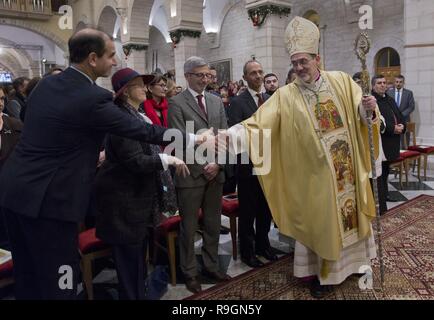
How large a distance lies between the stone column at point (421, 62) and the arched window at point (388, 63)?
10.6 ft

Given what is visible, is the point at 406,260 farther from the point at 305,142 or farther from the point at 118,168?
the point at 118,168

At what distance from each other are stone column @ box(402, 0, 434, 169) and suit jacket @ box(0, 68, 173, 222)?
6.23m

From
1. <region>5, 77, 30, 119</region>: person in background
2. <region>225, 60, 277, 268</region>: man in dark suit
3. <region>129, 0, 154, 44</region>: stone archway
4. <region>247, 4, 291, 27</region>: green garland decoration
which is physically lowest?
<region>225, 60, 277, 268</region>: man in dark suit

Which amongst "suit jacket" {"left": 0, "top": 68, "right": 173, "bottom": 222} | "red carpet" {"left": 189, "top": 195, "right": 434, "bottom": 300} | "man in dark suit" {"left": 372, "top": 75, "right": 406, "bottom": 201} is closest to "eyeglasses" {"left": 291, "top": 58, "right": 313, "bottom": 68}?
"suit jacket" {"left": 0, "top": 68, "right": 173, "bottom": 222}

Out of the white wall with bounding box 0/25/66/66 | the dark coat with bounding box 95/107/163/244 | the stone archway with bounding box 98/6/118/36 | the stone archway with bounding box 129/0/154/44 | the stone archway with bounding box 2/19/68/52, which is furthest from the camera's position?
the white wall with bounding box 0/25/66/66

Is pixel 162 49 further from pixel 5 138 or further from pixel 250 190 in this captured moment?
pixel 250 190

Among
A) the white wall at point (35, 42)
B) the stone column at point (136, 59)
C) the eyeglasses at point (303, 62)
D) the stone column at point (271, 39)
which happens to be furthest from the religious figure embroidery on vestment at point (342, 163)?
Answer: the white wall at point (35, 42)

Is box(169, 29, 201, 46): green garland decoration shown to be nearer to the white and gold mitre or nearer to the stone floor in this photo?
the stone floor

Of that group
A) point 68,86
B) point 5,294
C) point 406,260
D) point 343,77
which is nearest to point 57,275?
point 68,86

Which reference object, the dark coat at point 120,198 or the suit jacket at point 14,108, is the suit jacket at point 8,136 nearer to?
the dark coat at point 120,198

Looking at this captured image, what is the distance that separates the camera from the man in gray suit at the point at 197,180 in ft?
9.07

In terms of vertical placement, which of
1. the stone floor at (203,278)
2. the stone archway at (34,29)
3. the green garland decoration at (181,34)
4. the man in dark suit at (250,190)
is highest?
the stone archway at (34,29)

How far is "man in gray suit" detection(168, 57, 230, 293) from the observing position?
2766 mm

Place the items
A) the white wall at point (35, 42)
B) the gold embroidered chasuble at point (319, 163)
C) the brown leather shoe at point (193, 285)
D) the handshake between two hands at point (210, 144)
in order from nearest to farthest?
the handshake between two hands at point (210, 144)
the gold embroidered chasuble at point (319, 163)
the brown leather shoe at point (193, 285)
the white wall at point (35, 42)
